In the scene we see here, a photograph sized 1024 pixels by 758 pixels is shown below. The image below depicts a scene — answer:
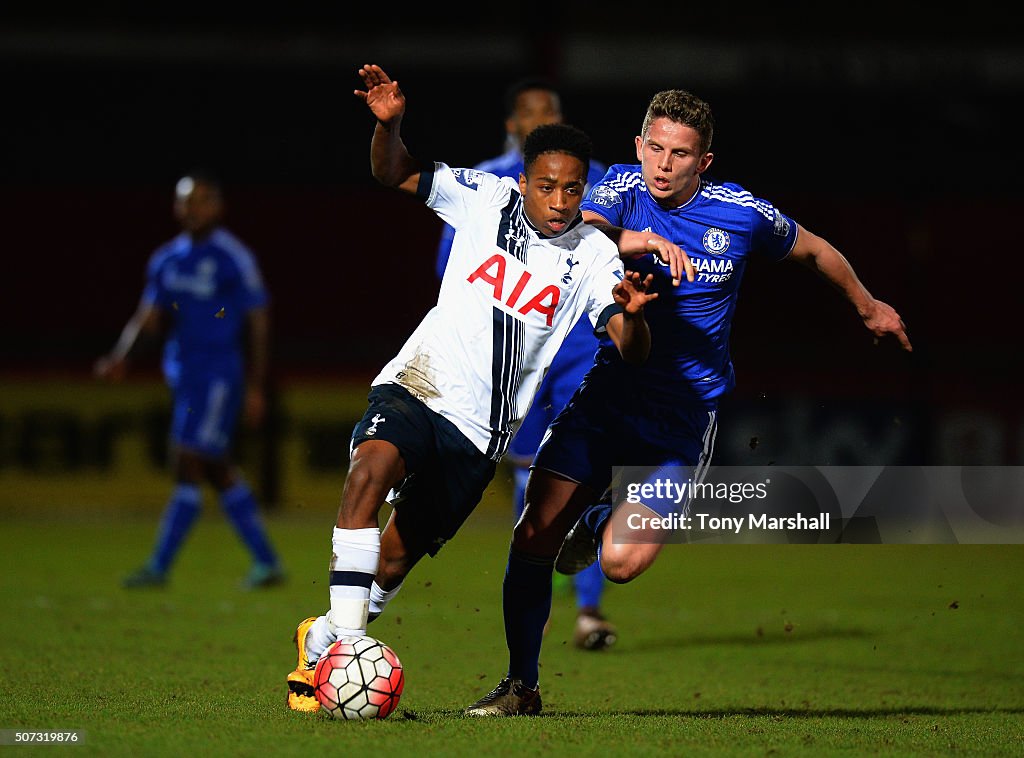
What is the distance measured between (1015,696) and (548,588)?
189 cm

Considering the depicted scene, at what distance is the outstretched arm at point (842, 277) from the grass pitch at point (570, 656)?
3.97 feet

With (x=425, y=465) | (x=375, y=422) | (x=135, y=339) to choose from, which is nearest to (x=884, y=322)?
(x=425, y=465)

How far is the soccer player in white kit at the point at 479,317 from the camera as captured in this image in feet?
15.0

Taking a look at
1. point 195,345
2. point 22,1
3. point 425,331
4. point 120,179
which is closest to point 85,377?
point 195,345

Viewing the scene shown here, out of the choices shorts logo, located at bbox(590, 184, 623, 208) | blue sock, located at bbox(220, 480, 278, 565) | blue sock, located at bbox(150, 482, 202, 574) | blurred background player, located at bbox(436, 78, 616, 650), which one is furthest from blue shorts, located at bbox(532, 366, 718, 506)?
blue sock, located at bbox(150, 482, 202, 574)

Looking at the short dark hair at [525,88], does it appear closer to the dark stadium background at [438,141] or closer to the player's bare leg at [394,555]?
the player's bare leg at [394,555]

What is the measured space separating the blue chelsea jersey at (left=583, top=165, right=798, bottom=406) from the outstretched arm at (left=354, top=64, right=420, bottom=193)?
646 millimetres

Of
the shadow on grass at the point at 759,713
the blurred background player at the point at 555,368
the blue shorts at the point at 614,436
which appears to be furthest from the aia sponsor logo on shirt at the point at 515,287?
the blurred background player at the point at 555,368

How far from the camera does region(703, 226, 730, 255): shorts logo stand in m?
4.93

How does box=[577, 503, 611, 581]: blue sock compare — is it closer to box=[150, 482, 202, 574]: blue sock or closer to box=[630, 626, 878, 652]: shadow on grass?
box=[630, 626, 878, 652]: shadow on grass

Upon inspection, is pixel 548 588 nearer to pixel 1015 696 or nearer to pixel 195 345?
pixel 1015 696

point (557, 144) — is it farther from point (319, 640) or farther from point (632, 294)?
point (319, 640)

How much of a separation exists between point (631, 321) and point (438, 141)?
14.9 m

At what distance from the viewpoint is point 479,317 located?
4633mm
